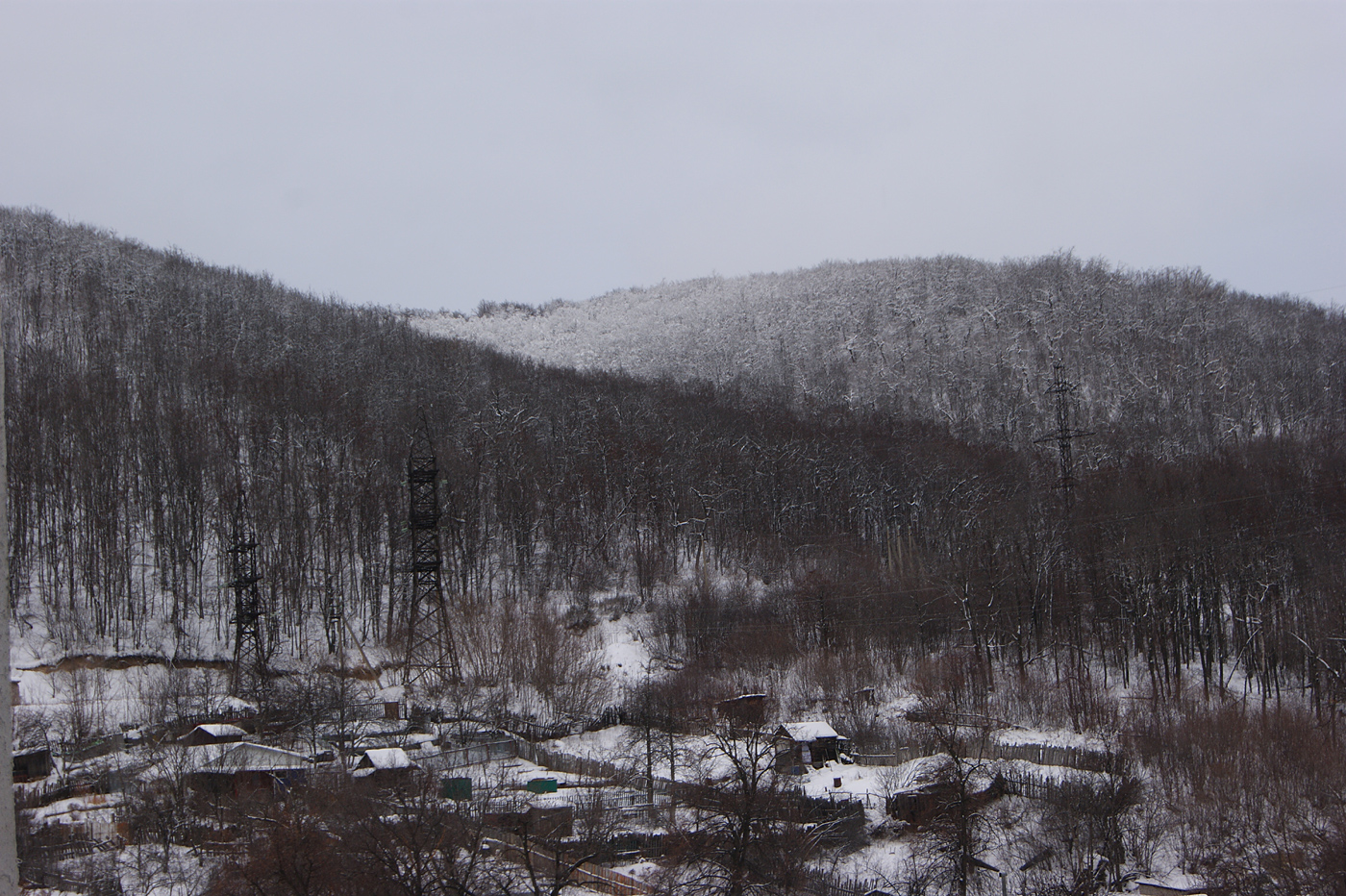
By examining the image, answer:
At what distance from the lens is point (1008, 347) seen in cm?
10031

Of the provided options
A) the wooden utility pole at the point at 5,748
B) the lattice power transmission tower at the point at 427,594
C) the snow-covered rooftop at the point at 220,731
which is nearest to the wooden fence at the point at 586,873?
the snow-covered rooftop at the point at 220,731

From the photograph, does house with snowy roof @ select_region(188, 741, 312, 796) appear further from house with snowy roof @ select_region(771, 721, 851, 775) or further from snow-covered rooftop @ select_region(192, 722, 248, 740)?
house with snowy roof @ select_region(771, 721, 851, 775)

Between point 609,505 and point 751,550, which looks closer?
point 751,550

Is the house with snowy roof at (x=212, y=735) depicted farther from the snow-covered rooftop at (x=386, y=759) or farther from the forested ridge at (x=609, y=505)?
the forested ridge at (x=609, y=505)

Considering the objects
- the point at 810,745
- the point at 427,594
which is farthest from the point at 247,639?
the point at 810,745

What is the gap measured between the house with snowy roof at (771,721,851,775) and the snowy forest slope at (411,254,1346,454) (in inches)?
1886

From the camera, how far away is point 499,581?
191 ft

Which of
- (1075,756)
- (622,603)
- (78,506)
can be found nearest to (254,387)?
(78,506)

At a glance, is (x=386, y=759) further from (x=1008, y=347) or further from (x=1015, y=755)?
(x=1008, y=347)

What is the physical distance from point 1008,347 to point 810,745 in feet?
249

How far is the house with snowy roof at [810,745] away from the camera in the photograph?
1275 inches

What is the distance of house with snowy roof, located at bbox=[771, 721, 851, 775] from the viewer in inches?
1275

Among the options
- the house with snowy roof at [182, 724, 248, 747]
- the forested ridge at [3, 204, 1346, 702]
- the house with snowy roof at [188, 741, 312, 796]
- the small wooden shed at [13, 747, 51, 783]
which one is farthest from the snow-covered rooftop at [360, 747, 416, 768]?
the forested ridge at [3, 204, 1346, 702]

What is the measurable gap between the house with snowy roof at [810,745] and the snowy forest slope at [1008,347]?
47.9m
